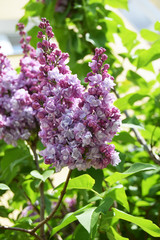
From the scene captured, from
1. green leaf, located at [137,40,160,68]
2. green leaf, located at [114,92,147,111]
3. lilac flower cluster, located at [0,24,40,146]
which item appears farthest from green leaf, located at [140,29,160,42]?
lilac flower cluster, located at [0,24,40,146]

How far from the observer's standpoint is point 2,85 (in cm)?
75

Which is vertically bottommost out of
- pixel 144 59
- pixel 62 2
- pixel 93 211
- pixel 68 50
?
pixel 93 211

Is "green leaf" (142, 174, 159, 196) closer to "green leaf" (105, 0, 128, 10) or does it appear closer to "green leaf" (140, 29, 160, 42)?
"green leaf" (140, 29, 160, 42)

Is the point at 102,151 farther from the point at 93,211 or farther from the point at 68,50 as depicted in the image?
the point at 68,50

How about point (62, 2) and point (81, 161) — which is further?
point (62, 2)

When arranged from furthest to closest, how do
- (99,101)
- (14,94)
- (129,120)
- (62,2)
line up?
(62,2) → (129,120) → (14,94) → (99,101)

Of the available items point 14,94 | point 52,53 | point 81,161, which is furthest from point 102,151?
point 14,94

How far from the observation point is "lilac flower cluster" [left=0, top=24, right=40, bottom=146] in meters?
0.71

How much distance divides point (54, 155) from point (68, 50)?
716 mm

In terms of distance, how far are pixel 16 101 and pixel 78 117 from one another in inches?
9.5

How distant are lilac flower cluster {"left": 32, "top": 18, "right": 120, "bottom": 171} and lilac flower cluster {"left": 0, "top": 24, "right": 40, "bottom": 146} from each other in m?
0.17

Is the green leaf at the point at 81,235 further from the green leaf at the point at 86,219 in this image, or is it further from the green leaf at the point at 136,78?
the green leaf at the point at 136,78

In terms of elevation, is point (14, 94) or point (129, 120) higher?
point (14, 94)

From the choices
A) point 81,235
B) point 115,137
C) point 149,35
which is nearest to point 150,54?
point 149,35
